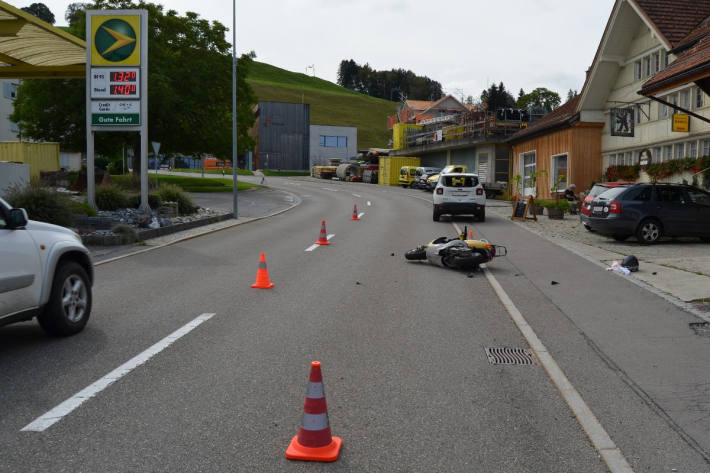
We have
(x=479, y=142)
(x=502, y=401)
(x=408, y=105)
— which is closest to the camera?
(x=502, y=401)

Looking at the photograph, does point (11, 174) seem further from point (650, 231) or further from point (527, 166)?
point (527, 166)

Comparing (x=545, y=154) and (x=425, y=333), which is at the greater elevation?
(x=545, y=154)

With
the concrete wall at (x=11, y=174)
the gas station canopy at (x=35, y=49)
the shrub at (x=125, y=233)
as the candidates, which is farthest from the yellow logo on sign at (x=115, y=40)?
the shrub at (x=125, y=233)

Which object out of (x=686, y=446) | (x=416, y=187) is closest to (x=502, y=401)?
(x=686, y=446)

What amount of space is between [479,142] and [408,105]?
50.3 metres

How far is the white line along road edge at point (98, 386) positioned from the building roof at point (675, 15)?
75.0 feet

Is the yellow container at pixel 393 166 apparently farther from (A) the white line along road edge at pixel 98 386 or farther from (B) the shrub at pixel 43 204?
(A) the white line along road edge at pixel 98 386

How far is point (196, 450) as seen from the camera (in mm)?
4020

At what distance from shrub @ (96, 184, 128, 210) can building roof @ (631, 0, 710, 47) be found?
19.8 metres

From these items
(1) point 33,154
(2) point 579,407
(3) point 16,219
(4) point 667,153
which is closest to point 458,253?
(2) point 579,407

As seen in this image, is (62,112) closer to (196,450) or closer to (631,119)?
(631,119)

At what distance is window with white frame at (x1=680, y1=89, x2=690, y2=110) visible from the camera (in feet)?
79.0

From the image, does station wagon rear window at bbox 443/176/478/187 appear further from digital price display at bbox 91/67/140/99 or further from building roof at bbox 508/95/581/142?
digital price display at bbox 91/67/140/99

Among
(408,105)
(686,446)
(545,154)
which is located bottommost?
(686,446)
